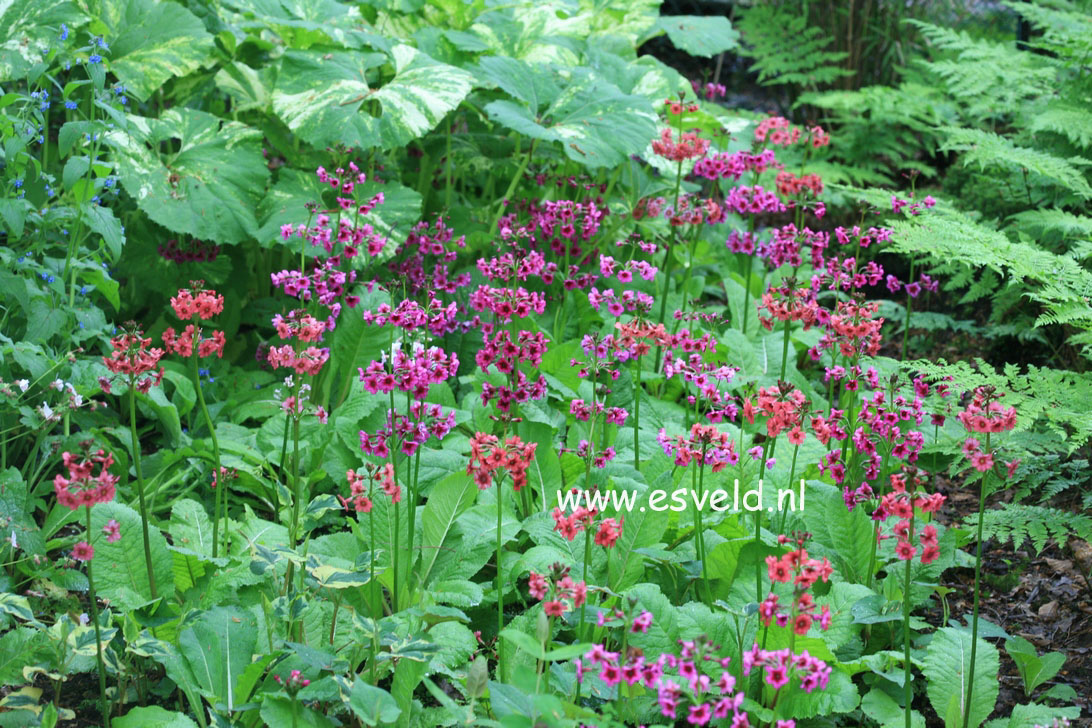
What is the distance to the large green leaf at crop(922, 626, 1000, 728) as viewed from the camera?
2.07 m

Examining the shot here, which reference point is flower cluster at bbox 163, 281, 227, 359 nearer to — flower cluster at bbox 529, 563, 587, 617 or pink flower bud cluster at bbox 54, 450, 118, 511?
pink flower bud cluster at bbox 54, 450, 118, 511

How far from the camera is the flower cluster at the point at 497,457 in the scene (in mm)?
1872

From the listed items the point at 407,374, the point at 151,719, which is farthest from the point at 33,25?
the point at 151,719

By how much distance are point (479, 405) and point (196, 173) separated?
4.33 feet

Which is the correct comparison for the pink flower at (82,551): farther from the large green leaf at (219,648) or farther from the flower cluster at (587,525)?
the flower cluster at (587,525)

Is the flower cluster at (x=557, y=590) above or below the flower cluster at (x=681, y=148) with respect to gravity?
below

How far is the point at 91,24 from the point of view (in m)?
3.45

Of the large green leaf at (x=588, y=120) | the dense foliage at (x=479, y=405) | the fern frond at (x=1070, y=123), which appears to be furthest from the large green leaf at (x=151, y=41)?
the fern frond at (x=1070, y=123)

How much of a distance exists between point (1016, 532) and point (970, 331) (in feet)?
5.81

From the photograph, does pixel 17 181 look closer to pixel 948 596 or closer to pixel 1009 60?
pixel 948 596

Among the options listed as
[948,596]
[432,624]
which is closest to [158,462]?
[432,624]

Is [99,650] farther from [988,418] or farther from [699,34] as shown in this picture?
[699,34]

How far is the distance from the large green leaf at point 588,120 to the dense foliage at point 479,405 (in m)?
0.02

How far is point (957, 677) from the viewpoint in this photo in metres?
2.12
